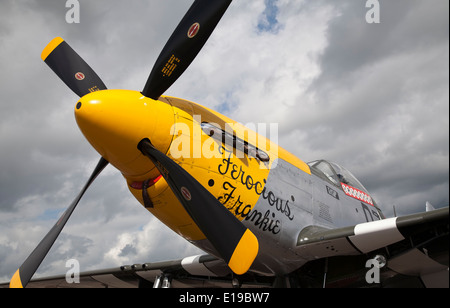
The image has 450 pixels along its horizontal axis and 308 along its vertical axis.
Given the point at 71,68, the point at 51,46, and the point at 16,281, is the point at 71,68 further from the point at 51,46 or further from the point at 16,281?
the point at 16,281

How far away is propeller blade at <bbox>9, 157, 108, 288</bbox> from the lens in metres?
4.92

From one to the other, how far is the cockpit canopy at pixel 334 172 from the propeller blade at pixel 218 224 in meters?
3.29

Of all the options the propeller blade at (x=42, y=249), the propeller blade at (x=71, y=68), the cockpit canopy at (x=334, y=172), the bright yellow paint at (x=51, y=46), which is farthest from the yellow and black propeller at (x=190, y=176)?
the cockpit canopy at (x=334, y=172)

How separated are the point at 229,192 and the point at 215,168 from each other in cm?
40

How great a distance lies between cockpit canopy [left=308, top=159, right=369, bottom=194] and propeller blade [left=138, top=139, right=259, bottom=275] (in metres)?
3.29

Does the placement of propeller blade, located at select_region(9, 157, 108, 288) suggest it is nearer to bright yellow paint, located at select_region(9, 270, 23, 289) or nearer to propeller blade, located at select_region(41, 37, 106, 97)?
bright yellow paint, located at select_region(9, 270, 23, 289)

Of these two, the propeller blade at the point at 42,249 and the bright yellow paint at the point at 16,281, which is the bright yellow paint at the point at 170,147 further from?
the bright yellow paint at the point at 16,281

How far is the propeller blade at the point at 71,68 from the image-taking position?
17.7 ft

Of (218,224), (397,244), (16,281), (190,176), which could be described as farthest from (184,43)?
(397,244)

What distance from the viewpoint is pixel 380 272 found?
5.78 meters

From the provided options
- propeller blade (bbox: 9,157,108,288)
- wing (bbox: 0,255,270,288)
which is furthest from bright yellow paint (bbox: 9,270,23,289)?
wing (bbox: 0,255,270,288)
